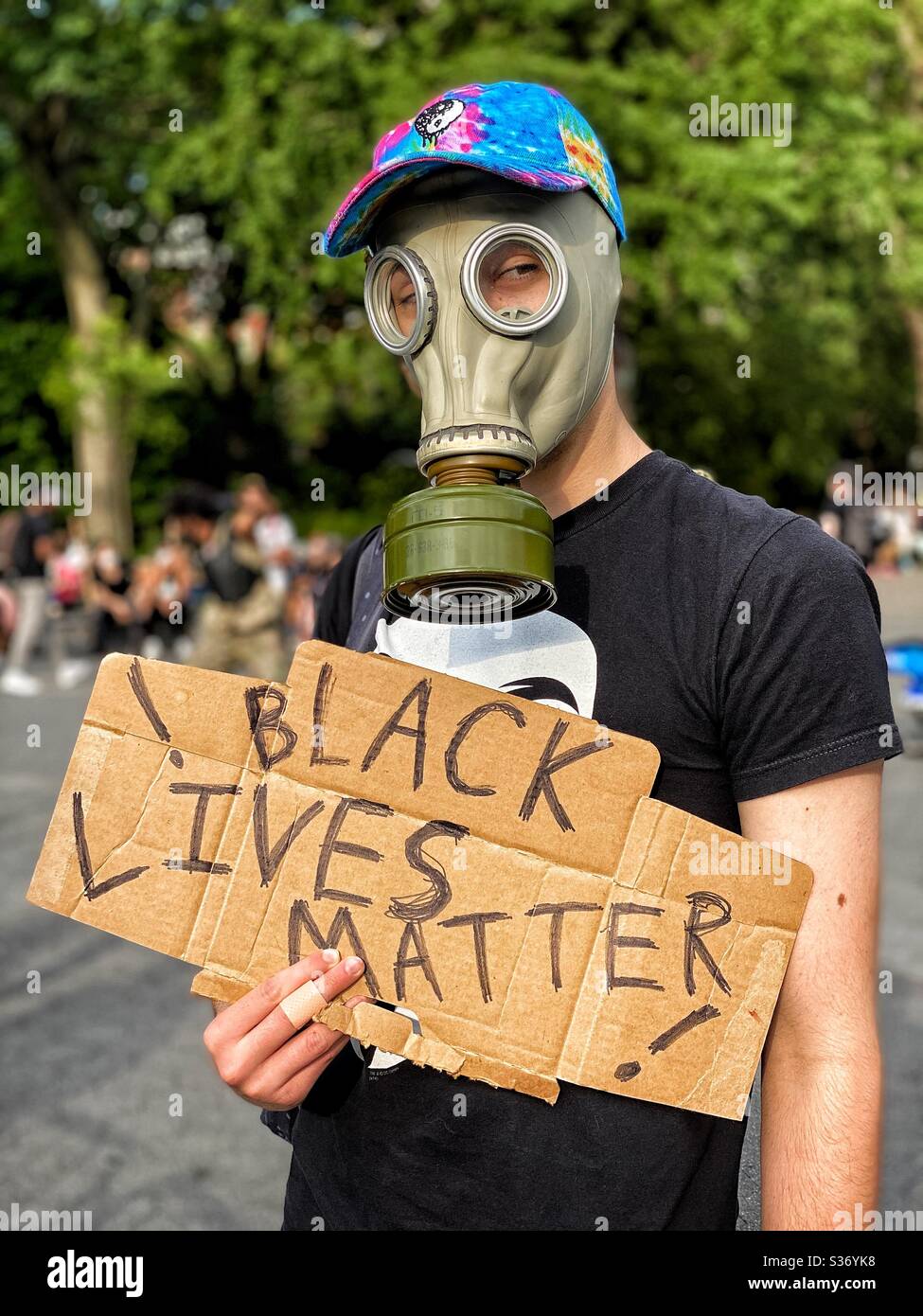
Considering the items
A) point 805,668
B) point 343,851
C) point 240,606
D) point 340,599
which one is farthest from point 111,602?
point 805,668

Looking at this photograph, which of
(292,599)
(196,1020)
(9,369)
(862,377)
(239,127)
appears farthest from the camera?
(862,377)

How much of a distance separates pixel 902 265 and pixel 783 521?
734 inches

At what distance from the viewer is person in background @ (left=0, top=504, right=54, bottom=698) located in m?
12.5

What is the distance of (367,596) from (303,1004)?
1.93 feet

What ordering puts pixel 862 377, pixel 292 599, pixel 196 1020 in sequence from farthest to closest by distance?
pixel 862 377
pixel 292 599
pixel 196 1020

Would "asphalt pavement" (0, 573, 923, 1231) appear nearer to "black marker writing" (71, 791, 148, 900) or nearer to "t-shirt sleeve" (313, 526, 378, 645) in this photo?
"t-shirt sleeve" (313, 526, 378, 645)

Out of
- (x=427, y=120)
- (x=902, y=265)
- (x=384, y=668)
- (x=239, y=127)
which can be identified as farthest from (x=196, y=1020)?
(x=902, y=265)

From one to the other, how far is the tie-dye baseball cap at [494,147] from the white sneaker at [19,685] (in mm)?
11249

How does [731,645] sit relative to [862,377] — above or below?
below

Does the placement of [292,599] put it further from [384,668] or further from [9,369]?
[384,668]

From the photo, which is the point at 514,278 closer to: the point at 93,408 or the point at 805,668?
the point at 805,668
